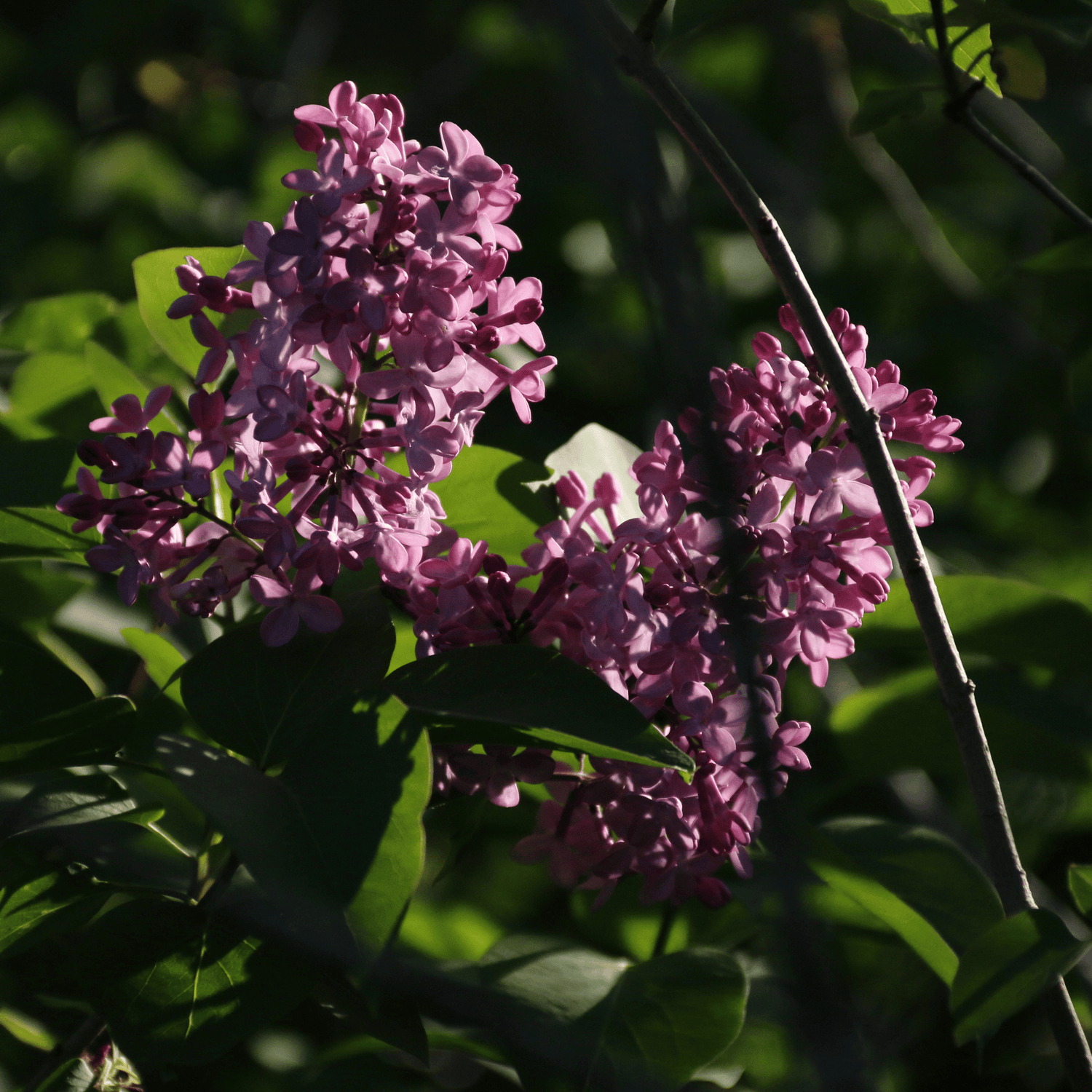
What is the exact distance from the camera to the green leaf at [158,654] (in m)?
0.50

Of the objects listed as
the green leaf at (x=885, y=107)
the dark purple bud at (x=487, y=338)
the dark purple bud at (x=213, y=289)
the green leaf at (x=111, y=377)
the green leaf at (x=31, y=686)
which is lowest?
the green leaf at (x=31, y=686)

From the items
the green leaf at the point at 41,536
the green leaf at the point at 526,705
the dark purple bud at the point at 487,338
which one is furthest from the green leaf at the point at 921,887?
the green leaf at the point at 41,536

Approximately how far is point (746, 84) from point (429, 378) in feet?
5.16

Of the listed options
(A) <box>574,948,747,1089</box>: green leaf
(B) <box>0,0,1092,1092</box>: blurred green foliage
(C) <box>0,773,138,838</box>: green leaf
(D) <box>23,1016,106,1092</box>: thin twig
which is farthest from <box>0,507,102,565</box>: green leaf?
(A) <box>574,948,747,1089</box>: green leaf

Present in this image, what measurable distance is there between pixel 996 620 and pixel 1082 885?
0.16m

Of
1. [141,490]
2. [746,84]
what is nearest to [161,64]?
[746,84]

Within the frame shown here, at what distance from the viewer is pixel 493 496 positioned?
0.54 meters

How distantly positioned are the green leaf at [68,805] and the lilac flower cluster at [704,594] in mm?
166

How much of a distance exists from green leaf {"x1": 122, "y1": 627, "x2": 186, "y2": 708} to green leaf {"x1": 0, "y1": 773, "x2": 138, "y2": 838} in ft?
0.18

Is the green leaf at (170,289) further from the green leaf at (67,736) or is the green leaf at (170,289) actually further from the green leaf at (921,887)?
the green leaf at (921,887)

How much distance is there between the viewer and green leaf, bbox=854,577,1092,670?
1.83 ft

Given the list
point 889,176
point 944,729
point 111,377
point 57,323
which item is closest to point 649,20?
point 111,377

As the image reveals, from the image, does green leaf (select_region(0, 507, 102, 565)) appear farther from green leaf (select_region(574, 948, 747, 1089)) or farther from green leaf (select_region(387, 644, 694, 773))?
green leaf (select_region(574, 948, 747, 1089))

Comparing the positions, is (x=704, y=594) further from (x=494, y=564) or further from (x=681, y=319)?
(x=681, y=319)
